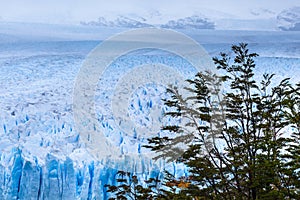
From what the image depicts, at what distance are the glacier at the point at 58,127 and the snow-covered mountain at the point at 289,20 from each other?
488 cm

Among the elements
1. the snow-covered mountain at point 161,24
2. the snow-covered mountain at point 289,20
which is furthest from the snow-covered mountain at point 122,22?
the snow-covered mountain at point 289,20

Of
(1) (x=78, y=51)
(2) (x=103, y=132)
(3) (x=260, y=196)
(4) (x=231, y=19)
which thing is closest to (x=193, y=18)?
(4) (x=231, y=19)

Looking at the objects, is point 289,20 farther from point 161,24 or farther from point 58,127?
point 58,127

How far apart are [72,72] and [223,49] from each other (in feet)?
18.1

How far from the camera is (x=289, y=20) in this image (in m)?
15.8

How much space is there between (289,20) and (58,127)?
459 inches

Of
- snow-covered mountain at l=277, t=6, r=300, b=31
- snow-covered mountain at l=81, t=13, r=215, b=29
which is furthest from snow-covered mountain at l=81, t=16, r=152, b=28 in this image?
snow-covered mountain at l=277, t=6, r=300, b=31

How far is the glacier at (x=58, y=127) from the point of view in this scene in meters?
5.98

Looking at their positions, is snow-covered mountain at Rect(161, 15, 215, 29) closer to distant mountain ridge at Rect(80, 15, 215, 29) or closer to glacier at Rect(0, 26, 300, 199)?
distant mountain ridge at Rect(80, 15, 215, 29)

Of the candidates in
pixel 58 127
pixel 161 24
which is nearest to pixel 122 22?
pixel 161 24

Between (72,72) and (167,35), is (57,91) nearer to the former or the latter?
(72,72)

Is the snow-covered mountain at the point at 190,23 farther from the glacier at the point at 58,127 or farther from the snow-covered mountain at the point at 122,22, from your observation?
the glacier at the point at 58,127

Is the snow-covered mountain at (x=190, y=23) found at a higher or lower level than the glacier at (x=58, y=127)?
higher

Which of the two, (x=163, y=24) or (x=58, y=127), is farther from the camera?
(x=163, y=24)
